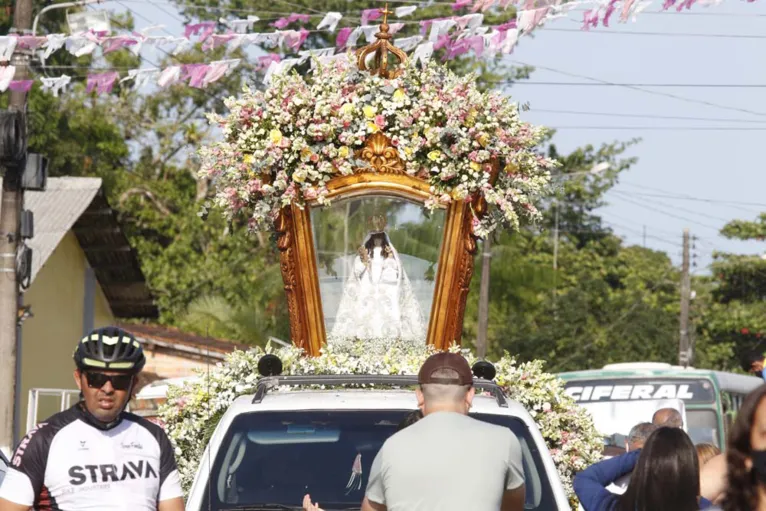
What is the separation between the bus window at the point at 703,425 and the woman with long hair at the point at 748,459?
1493 cm

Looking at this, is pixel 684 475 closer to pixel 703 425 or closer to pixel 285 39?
pixel 285 39

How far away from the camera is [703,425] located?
18891 mm

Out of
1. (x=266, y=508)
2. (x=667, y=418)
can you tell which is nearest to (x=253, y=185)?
(x=667, y=418)

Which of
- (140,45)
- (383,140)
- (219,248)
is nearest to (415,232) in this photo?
(383,140)

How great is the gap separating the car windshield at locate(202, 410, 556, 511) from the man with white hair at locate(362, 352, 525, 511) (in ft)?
4.40

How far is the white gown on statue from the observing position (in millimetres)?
10727

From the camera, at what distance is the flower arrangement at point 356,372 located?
334 inches

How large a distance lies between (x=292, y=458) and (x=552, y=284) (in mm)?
29115

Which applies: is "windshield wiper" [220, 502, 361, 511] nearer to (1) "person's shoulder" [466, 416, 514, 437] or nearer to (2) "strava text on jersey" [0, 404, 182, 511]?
(2) "strava text on jersey" [0, 404, 182, 511]

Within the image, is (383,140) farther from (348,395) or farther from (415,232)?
(348,395)

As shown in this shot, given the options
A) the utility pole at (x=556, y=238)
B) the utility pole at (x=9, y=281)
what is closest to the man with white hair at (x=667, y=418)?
the utility pole at (x=9, y=281)

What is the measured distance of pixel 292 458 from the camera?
6777 millimetres

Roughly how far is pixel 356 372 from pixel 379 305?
2.03 metres

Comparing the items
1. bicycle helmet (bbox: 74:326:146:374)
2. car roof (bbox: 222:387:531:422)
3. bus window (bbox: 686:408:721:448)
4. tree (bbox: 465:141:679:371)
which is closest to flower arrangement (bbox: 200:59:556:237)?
car roof (bbox: 222:387:531:422)
